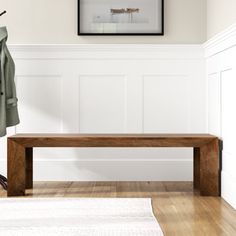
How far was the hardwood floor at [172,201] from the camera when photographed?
8.07ft

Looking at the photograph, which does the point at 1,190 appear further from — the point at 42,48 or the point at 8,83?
the point at 42,48

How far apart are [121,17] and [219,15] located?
0.83m

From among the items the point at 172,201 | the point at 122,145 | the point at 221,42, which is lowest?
the point at 172,201

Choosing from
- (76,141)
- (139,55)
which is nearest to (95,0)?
(139,55)

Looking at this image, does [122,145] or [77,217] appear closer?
[77,217]

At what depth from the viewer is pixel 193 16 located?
400 cm

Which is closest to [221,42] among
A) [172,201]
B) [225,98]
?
[225,98]

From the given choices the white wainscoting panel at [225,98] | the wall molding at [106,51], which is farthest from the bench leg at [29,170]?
the white wainscoting panel at [225,98]

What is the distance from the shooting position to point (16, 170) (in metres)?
3.40

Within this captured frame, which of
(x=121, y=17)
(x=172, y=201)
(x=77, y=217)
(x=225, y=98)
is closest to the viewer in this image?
(x=77, y=217)

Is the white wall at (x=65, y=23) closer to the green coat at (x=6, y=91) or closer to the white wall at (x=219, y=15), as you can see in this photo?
the white wall at (x=219, y=15)

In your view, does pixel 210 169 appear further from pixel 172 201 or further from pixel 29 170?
pixel 29 170

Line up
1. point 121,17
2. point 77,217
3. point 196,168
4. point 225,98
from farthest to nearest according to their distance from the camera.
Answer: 1. point 121,17
2. point 196,168
3. point 225,98
4. point 77,217

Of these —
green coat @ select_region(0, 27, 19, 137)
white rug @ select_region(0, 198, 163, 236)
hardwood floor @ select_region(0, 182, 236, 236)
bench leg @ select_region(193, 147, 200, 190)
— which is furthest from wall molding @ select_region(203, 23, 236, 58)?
green coat @ select_region(0, 27, 19, 137)
